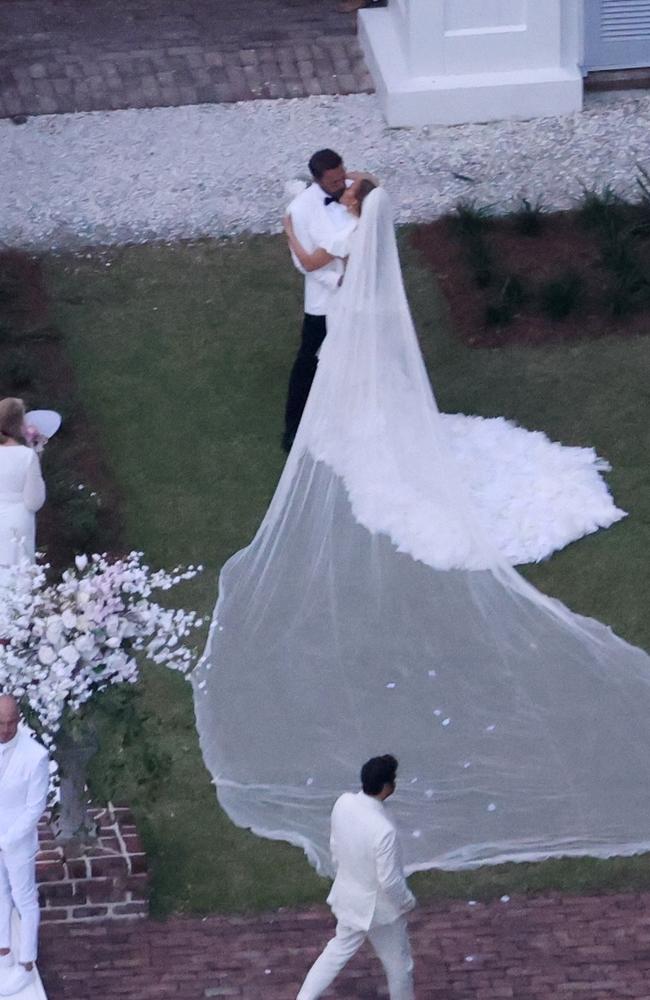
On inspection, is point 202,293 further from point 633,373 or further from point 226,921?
point 226,921

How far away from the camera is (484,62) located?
46.5 feet

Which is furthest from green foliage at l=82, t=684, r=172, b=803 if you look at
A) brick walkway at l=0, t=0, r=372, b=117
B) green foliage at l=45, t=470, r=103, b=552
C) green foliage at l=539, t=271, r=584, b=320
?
brick walkway at l=0, t=0, r=372, b=117

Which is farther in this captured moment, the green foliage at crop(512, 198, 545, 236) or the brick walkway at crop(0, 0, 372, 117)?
the brick walkway at crop(0, 0, 372, 117)

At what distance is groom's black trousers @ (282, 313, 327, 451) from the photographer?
423 inches

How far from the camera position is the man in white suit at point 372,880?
7.00 m

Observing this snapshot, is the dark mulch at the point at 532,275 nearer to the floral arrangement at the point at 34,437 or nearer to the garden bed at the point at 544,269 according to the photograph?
the garden bed at the point at 544,269

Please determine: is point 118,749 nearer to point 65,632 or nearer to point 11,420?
point 65,632

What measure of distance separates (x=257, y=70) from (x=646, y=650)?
7.13 metres

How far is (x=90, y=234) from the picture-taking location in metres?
13.2

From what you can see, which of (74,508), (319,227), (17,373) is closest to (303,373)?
(319,227)

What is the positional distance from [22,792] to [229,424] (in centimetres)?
432

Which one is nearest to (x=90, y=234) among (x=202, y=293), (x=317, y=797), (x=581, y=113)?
(x=202, y=293)

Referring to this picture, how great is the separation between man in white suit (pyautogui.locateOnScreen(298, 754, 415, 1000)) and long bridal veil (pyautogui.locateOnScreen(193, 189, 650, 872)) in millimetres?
1080

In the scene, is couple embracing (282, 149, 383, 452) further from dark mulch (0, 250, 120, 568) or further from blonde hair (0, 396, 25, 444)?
blonde hair (0, 396, 25, 444)
